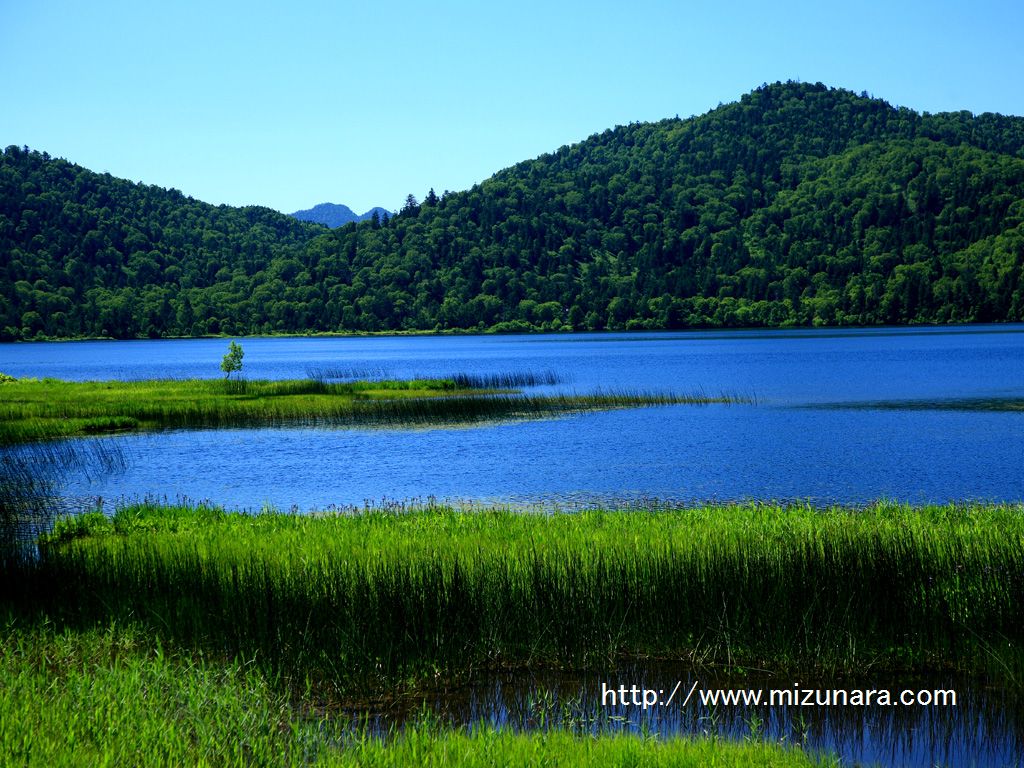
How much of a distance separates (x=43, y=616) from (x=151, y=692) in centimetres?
343

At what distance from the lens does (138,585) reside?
13.1 meters

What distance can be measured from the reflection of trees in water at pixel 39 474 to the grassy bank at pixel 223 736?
583 cm

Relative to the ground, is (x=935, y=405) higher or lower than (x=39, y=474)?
lower

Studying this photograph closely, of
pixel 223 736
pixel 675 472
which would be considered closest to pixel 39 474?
pixel 675 472

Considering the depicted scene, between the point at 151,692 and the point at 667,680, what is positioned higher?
the point at 151,692

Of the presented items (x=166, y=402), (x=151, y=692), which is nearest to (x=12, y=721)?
(x=151, y=692)

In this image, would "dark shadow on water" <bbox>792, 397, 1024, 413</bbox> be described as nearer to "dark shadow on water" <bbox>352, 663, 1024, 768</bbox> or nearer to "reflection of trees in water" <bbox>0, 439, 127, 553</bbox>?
"reflection of trees in water" <bbox>0, 439, 127, 553</bbox>

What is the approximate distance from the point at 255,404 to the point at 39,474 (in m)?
18.5

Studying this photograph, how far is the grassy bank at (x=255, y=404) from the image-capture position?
41.6 meters

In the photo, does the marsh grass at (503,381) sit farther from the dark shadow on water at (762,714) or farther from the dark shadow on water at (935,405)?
the dark shadow on water at (762,714)

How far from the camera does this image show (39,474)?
2845cm

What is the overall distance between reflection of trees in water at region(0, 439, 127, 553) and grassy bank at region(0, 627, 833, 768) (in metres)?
5.83

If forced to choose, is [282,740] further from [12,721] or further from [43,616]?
[43,616]

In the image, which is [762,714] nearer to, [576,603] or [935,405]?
[576,603]
